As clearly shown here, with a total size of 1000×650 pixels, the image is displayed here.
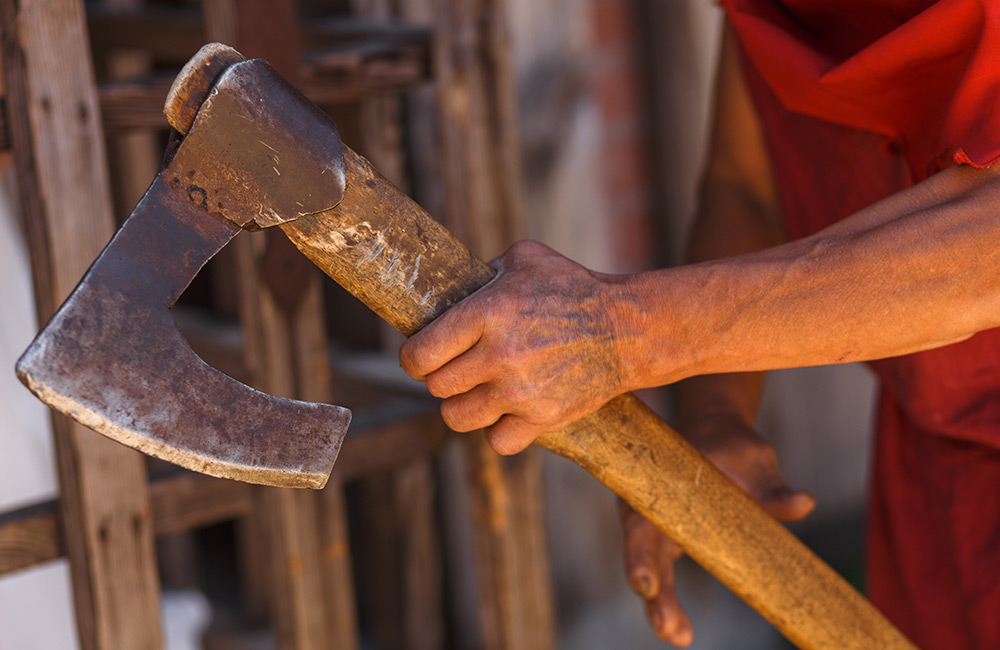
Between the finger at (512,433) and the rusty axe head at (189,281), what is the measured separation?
15cm

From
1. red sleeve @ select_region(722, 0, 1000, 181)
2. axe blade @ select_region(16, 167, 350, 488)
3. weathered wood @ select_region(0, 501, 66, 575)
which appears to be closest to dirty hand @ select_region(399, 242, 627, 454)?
axe blade @ select_region(16, 167, 350, 488)

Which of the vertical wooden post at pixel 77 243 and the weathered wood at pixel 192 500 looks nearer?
the vertical wooden post at pixel 77 243

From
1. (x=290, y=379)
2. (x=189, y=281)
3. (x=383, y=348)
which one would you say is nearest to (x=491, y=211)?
(x=290, y=379)

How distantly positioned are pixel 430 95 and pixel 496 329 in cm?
102

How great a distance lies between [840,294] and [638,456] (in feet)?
0.83

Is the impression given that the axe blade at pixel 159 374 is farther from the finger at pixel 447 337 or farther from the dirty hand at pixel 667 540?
the dirty hand at pixel 667 540

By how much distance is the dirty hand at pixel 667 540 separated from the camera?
3.65 ft

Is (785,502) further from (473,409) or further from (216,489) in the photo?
(216,489)

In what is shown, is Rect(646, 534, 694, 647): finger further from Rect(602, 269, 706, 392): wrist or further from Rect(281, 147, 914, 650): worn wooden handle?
Rect(602, 269, 706, 392): wrist

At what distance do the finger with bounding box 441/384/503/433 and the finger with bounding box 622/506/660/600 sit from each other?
1.27ft

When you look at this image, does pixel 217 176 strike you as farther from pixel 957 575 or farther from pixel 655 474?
pixel 957 575

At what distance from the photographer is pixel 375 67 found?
129cm

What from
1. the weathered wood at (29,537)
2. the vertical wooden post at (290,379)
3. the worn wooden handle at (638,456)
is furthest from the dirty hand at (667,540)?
the weathered wood at (29,537)

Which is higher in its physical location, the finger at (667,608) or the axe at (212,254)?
the axe at (212,254)
